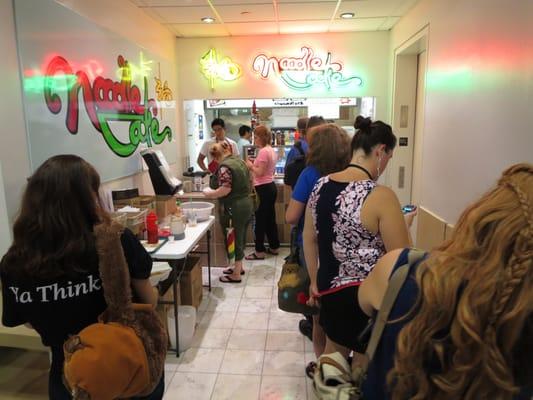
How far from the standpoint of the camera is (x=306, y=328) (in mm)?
3037

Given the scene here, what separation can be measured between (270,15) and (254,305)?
3120 mm

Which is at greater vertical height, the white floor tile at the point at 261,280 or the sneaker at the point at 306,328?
the sneaker at the point at 306,328

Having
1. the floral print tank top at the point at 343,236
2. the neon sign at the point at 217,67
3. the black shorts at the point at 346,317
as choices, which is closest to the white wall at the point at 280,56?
the neon sign at the point at 217,67

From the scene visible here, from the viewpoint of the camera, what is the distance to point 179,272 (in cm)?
326

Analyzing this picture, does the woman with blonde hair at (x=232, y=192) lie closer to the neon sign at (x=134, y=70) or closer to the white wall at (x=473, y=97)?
the neon sign at (x=134, y=70)

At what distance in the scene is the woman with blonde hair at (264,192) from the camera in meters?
4.46

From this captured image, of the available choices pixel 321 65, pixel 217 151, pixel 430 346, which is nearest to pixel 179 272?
pixel 217 151

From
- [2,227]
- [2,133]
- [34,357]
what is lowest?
[34,357]

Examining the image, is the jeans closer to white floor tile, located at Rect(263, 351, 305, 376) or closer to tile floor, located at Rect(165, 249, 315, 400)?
tile floor, located at Rect(165, 249, 315, 400)

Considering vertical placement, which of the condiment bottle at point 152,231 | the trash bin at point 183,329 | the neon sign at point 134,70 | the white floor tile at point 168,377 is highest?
the neon sign at point 134,70

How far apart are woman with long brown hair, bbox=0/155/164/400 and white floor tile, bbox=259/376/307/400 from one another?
1426 millimetres

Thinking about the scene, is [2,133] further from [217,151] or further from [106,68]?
[217,151]

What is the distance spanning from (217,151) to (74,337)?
2.70 meters

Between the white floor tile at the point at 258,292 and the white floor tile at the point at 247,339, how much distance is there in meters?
0.63
